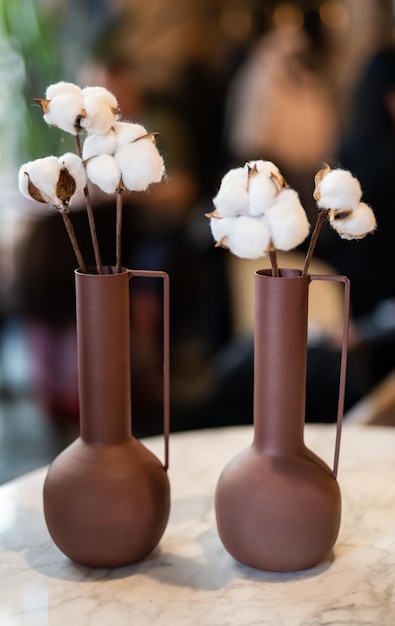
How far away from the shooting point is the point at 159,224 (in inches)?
149

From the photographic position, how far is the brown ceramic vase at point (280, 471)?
0.88 m

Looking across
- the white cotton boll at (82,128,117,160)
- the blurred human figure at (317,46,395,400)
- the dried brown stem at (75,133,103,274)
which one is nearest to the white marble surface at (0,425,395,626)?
the dried brown stem at (75,133,103,274)

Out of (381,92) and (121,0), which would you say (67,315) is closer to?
(381,92)

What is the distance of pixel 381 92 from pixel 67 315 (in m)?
1.34

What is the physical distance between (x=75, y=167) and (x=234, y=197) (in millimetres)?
166

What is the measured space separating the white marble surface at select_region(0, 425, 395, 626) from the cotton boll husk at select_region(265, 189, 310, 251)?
0.36 m

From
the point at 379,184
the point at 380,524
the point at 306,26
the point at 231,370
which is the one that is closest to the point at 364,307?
the point at 379,184

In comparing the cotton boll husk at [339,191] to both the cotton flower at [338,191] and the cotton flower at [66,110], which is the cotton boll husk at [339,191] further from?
the cotton flower at [66,110]

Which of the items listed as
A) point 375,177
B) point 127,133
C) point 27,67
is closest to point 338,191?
point 127,133

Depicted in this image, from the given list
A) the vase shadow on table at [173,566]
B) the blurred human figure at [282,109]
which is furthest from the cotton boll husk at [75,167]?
the blurred human figure at [282,109]

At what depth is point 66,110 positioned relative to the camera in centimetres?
83

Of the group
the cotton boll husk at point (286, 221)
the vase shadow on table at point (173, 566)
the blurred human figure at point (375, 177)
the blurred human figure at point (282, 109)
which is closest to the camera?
the cotton boll husk at point (286, 221)

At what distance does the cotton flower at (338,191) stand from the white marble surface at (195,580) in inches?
15.5

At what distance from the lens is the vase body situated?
899 mm
